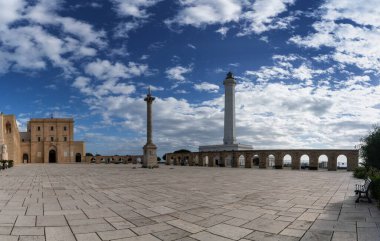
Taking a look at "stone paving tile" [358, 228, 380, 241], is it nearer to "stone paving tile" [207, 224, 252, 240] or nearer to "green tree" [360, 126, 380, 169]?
"stone paving tile" [207, 224, 252, 240]

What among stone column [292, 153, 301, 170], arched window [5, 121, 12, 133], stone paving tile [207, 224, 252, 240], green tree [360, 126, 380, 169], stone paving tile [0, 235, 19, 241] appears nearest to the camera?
stone paving tile [0, 235, 19, 241]

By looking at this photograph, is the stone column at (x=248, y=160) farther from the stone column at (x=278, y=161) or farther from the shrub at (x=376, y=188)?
the shrub at (x=376, y=188)

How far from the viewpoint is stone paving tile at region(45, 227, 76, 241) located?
5.66 meters

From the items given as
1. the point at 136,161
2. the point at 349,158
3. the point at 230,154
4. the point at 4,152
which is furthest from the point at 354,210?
the point at 136,161

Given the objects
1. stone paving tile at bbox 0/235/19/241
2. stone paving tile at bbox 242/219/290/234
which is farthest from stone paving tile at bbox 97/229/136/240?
stone paving tile at bbox 242/219/290/234

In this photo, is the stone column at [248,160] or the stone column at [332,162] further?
the stone column at [248,160]

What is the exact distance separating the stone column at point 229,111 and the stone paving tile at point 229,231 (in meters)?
51.7

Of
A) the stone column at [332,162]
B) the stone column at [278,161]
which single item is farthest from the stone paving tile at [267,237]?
the stone column at [278,161]

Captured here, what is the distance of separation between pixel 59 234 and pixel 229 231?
10.4 feet

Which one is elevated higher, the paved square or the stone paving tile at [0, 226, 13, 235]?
the stone paving tile at [0, 226, 13, 235]

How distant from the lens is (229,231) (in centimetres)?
623

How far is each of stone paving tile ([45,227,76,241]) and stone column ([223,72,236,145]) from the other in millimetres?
52463

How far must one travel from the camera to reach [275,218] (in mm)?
7480

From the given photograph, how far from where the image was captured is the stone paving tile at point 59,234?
18.6 feet
